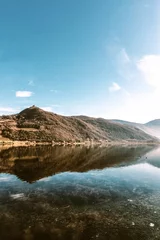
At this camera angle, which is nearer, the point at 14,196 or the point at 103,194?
the point at 14,196

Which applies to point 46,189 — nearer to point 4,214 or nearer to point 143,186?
point 4,214

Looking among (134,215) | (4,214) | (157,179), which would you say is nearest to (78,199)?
(134,215)

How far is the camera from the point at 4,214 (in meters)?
30.0

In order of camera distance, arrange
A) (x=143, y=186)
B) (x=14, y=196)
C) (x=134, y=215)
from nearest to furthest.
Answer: (x=134, y=215) → (x=14, y=196) → (x=143, y=186)

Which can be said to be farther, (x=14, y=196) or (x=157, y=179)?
(x=157, y=179)

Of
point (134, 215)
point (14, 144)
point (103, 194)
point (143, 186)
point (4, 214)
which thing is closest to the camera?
point (4, 214)

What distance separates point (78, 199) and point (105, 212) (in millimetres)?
7599

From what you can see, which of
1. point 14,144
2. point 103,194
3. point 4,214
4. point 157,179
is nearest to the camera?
point 4,214

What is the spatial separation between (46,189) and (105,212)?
1678 centimetres

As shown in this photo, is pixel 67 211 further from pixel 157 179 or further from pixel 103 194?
pixel 157 179

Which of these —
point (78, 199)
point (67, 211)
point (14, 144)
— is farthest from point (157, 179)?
point (14, 144)

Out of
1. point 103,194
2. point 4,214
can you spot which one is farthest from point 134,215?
point 4,214

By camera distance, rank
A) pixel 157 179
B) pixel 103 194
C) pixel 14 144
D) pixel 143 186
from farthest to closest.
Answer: pixel 14 144, pixel 157 179, pixel 143 186, pixel 103 194

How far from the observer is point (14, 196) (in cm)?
3944
